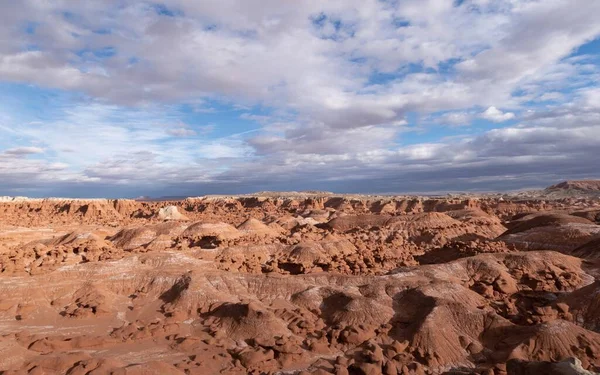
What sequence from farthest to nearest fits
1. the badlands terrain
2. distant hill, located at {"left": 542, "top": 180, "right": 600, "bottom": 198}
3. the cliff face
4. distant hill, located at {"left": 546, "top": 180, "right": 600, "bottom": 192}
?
distant hill, located at {"left": 546, "top": 180, "right": 600, "bottom": 192} < distant hill, located at {"left": 542, "top": 180, "right": 600, "bottom": 198} < the cliff face < the badlands terrain

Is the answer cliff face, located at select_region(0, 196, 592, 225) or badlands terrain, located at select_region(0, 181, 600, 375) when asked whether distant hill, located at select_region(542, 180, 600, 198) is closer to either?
cliff face, located at select_region(0, 196, 592, 225)

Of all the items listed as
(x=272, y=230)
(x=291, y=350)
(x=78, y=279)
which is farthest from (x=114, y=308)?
(x=272, y=230)

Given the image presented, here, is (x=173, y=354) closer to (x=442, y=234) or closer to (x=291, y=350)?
(x=291, y=350)

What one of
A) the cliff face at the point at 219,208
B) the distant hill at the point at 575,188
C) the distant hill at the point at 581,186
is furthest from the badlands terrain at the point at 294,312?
the distant hill at the point at 581,186

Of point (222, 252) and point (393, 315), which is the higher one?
point (222, 252)

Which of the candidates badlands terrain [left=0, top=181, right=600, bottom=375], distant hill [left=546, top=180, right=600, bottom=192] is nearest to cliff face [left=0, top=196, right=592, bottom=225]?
badlands terrain [left=0, top=181, right=600, bottom=375]

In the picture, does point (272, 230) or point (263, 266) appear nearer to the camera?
point (263, 266)

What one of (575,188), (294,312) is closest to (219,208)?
(294,312)

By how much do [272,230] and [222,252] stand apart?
14.2 m

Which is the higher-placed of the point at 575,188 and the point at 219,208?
the point at 219,208

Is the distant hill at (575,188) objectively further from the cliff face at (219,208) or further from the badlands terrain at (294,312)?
the badlands terrain at (294,312)

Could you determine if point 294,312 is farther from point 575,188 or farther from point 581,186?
point 581,186

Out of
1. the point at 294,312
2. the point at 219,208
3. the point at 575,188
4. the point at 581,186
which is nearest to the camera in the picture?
the point at 294,312

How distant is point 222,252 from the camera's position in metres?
23.3
